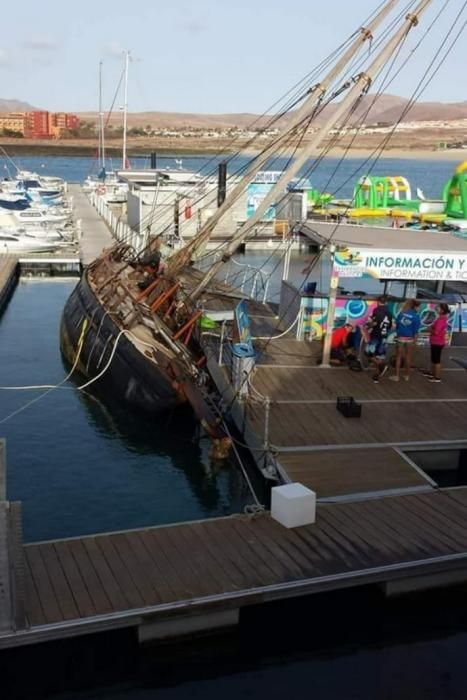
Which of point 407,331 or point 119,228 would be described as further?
point 119,228

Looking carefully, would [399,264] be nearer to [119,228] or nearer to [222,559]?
[222,559]

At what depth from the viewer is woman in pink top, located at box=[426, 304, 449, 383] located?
18469 mm

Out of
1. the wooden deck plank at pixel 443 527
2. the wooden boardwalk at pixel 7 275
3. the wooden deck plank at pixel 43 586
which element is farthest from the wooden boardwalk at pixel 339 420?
the wooden boardwalk at pixel 7 275

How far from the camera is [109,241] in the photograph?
156ft

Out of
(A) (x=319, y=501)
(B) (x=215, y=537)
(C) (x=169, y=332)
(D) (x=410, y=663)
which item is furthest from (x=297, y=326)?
(D) (x=410, y=663)

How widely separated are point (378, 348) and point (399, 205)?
2847 centimetres

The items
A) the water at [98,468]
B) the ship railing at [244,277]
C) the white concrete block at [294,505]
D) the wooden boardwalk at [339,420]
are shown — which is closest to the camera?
the white concrete block at [294,505]

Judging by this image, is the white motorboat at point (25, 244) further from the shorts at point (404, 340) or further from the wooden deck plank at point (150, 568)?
the wooden deck plank at point (150, 568)

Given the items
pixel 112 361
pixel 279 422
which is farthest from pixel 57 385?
pixel 279 422

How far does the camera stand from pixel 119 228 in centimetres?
4841

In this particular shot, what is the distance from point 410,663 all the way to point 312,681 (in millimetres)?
1410

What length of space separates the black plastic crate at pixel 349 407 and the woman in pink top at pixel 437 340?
10.1 feet

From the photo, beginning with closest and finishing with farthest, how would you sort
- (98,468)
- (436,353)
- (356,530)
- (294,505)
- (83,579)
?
1. (83,579)
2. (294,505)
3. (356,530)
4. (98,468)
5. (436,353)

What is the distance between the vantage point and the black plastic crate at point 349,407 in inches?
657
